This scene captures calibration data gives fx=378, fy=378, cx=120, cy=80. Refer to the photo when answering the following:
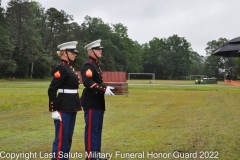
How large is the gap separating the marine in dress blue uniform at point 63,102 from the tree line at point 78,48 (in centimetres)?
5178

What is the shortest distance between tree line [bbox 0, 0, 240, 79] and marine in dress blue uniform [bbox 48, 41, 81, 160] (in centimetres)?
5178

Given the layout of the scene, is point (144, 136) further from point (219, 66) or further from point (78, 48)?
point (219, 66)

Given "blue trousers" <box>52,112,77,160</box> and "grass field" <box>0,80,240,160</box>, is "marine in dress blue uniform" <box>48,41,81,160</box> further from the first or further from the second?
"grass field" <box>0,80,240,160</box>

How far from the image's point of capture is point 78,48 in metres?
76.4

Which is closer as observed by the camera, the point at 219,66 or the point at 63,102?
the point at 63,102

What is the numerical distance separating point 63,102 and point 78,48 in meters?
71.5

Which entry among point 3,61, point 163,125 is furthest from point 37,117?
point 3,61

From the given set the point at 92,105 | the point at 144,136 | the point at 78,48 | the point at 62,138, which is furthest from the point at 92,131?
the point at 78,48

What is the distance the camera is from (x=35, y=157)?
657 cm

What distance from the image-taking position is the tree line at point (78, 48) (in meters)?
69.4

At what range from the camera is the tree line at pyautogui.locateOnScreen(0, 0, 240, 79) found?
2734 inches

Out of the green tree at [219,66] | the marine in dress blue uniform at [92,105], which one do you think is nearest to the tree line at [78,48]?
the green tree at [219,66]

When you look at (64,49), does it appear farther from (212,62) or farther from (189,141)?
(212,62)

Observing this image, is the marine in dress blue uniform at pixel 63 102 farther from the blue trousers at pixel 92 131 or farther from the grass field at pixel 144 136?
the grass field at pixel 144 136
